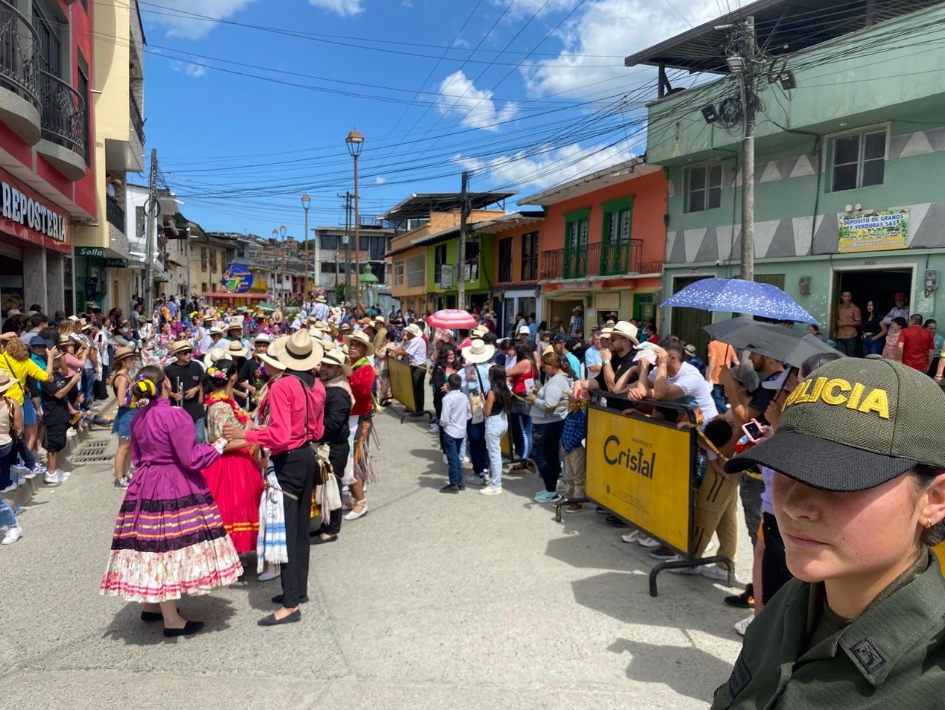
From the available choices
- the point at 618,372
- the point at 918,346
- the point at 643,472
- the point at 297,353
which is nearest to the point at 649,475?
the point at 643,472

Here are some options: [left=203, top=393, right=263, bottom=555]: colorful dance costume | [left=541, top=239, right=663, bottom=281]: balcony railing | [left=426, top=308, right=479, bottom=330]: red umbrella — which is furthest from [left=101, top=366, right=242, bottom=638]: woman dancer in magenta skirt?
[left=541, top=239, right=663, bottom=281]: balcony railing

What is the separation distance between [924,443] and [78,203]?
1518 centimetres

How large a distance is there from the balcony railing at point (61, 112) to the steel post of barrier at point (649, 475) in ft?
33.6

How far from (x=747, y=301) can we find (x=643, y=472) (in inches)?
86.5

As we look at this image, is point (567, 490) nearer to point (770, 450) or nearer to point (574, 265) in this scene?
point (770, 450)

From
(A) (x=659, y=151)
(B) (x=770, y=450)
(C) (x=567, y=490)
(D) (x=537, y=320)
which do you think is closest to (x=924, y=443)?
(B) (x=770, y=450)

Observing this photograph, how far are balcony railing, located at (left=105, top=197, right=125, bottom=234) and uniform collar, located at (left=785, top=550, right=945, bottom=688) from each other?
19022mm

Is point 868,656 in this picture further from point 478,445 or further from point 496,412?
point 478,445

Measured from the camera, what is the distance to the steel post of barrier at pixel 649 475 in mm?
4434

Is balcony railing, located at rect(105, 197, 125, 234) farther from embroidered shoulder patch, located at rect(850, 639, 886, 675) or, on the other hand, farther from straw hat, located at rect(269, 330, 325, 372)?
embroidered shoulder patch, located at rect(850, 639, 886, 675)

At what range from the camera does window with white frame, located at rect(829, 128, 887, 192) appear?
12.7 metres

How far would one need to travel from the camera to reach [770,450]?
3.48 ft

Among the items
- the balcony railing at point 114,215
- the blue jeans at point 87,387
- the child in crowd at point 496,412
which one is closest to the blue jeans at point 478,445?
the child in crowd at point 496,412

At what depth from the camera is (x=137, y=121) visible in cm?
1900
